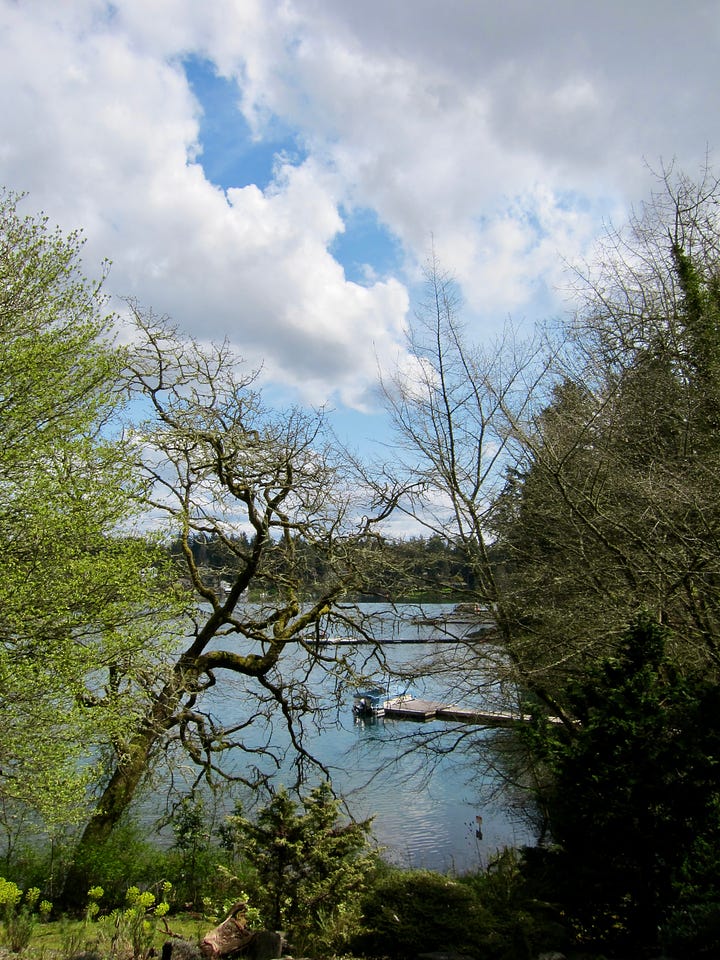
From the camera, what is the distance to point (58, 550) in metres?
7.31

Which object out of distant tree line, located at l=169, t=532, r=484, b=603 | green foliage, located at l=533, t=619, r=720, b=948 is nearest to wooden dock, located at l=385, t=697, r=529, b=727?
distant tree line, located at l=169, t=532, r=484, b=603

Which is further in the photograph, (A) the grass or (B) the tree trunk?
(B) the tree trunk

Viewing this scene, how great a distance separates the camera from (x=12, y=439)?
7.34m

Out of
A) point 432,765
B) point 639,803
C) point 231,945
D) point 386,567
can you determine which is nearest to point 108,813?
point 231,945

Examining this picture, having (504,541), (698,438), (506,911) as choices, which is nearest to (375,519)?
(504,541)

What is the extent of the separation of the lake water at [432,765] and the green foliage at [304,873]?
3.15m

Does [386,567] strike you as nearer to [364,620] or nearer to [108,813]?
[364,620]

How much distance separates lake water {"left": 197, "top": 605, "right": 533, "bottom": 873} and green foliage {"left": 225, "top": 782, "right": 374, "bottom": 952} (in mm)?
3154

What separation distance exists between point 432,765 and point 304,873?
32.4ft

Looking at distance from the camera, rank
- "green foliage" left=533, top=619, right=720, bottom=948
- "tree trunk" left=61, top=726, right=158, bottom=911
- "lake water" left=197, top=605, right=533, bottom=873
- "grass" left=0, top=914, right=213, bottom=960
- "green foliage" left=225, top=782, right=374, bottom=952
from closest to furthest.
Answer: "green foliage" left=533, top=619, right=720, bottom=948, "grass" left=0, top=914, right=213, bottom=960, "green foliage" left=225, top=782, right=374, bottom=952, "tree trunk" left=61, top=726, right=158, bottom=911, "lake water" left=197, top=605, right=533, bottom=873

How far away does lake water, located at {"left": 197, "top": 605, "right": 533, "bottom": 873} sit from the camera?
31.8 feet

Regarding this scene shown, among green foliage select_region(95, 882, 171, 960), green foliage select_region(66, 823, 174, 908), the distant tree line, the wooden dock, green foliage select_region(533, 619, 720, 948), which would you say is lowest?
green foliage select_region(66, 823, 174, 908)

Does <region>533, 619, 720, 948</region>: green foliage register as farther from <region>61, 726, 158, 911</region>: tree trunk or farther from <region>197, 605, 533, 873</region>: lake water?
<region>61, 726, 158, 911</region>: tree trunk

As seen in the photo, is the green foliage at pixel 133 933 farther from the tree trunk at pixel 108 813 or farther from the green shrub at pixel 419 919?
the tree trunk at pixel 108 813
